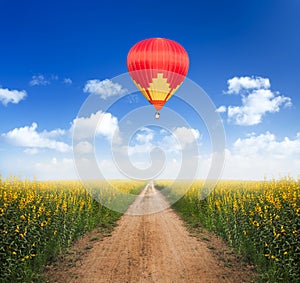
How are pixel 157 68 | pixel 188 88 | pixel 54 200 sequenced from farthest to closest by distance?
pixel 188 88, pixel 157 68, pixel 54 200

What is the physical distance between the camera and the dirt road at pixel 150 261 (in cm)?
780

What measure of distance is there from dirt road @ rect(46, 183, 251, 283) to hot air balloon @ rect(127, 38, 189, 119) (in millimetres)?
8361

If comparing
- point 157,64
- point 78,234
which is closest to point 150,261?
point 78,234

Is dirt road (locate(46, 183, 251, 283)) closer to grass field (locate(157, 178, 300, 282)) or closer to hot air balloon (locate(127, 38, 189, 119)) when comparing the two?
grass field (locate(157, 178, 300, 282))

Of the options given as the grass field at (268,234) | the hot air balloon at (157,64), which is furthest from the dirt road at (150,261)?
the hot air balloon at (157,64)

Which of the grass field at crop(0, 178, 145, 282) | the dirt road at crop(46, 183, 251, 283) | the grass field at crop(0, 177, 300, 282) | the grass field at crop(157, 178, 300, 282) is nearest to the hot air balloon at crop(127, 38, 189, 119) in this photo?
the grass field at crop(157, 178, 300, 282)

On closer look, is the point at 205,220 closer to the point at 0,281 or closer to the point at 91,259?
the point at 91,259

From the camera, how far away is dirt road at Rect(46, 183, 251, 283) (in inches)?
307

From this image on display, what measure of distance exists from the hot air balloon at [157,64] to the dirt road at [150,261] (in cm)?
836

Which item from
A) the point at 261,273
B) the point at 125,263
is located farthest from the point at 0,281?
the point at 261,273

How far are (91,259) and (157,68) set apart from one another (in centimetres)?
1039

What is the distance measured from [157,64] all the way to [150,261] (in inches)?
404

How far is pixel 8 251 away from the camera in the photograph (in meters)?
7.18

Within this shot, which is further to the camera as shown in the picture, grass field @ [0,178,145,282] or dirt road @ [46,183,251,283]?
dirt road @ [46,183,251,283]
